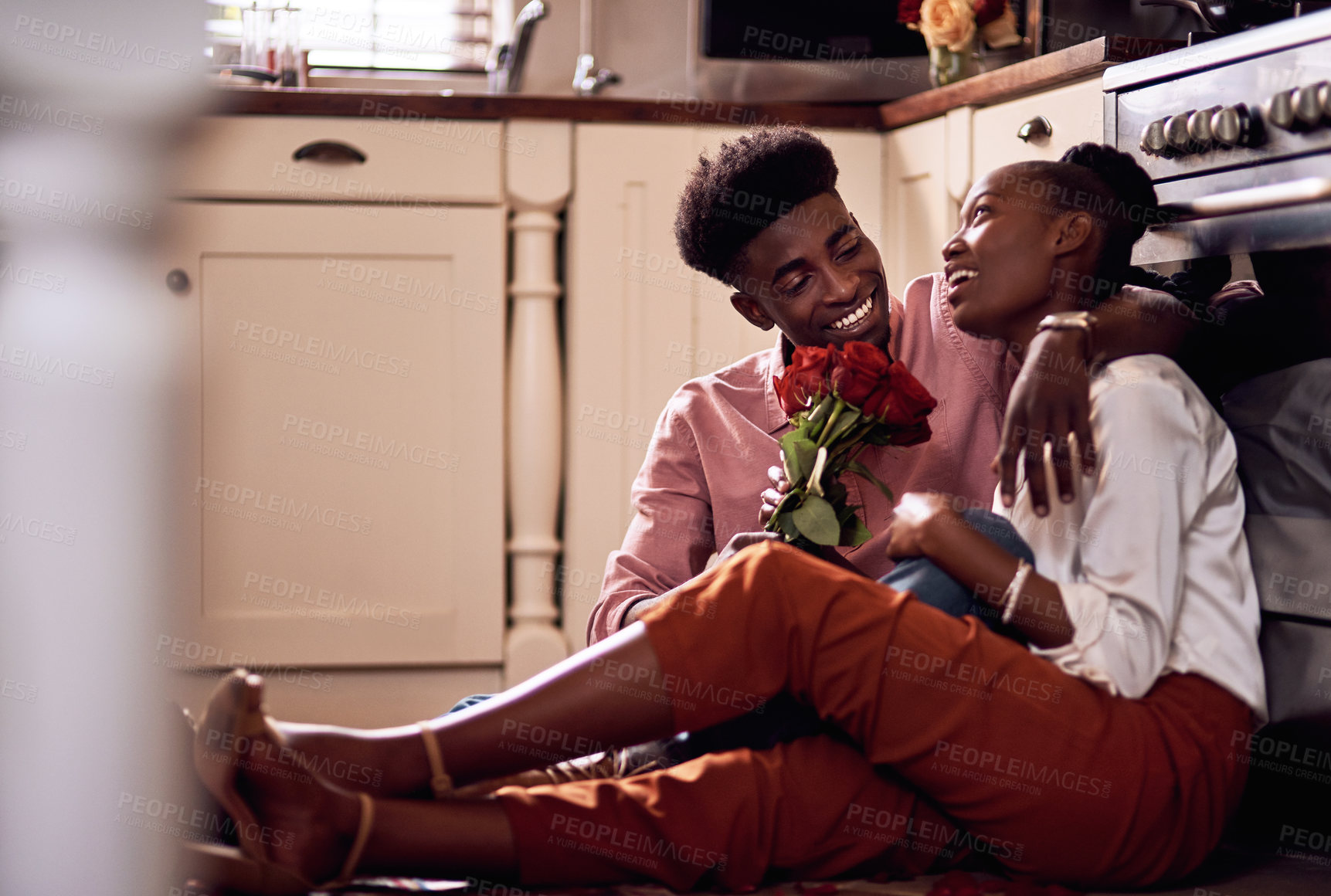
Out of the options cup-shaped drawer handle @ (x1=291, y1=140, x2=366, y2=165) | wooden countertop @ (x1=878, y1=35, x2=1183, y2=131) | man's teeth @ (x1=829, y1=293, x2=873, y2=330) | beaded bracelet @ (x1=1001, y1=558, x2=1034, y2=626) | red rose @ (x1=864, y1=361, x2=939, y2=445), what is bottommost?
beaded bracelet @ (x1=1001, y1=558, x2=1034, y2=626)

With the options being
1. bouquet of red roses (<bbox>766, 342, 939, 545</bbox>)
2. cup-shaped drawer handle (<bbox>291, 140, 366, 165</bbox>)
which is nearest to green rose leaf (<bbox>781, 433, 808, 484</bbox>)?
bouquet of red roses (<bbox>766, 342, 939, 545</bbox>)

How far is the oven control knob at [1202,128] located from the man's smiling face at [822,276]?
13.8 inches

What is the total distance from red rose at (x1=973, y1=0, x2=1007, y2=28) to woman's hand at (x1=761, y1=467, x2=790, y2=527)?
3.73 feet

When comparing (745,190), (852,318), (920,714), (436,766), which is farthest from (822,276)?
(436,766)

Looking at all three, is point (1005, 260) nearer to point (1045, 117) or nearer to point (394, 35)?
point (1045, 117)

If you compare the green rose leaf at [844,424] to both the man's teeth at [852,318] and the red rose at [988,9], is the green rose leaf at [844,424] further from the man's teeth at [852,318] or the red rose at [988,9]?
the red rose at [988,9]

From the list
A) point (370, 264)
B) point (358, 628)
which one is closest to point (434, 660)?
point (358, 628)

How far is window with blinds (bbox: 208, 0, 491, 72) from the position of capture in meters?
2.56

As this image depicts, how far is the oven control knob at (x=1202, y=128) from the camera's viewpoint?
1.14 meters

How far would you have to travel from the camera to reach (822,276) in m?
1.38

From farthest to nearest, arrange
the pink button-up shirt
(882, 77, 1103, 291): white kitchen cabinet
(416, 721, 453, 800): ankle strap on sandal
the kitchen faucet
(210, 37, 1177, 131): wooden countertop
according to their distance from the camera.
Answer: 1. the kitchen faucet
2. (210, 37, 1177, 131): wooden countertop
3. (882, 77, 1103, 291): white kitchen cabinet
4. the pink button-up shirt
5. (416, 721, 453, 800): ankle strap on sandal

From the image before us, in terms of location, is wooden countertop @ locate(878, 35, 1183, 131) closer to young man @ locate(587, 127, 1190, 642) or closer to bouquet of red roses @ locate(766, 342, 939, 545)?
young man @ locate(587, 127, 1190, 642)

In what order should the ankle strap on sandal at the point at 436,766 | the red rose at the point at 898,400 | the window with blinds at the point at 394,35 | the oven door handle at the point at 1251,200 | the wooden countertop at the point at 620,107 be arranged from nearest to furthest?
1. the ankle strap on sandal at the point at 436,766
2. the oven door handle at the point at 1251,200
3. the red rose at the point at 898,400
4. the wooden countertop at the point at 620,107
5. the window with blinds at the point at 394,35

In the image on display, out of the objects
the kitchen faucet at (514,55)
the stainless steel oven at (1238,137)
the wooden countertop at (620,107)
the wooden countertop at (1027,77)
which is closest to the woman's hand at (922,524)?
the stainless steel oven at (1238,137)
